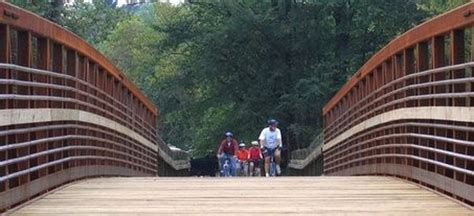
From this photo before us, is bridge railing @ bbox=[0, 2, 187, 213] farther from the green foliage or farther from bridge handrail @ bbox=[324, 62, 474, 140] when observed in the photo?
the green foliage

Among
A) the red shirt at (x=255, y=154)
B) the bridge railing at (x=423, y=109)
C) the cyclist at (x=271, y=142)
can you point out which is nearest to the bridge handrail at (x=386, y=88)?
the bridge railing at (x=423, y=109)

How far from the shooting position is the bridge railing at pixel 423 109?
736 cm

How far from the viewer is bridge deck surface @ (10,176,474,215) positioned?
6.97 m

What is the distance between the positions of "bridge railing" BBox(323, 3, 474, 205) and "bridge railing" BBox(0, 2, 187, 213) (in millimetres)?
3325

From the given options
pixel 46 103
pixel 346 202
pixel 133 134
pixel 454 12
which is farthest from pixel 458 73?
pixel 133 134

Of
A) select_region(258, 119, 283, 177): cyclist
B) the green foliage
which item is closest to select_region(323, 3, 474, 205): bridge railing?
select_region(258, 119, 283, 177): cyclist

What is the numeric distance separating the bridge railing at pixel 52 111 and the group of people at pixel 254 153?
236 inches

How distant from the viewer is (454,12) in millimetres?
7531

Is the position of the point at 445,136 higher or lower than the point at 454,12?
lower

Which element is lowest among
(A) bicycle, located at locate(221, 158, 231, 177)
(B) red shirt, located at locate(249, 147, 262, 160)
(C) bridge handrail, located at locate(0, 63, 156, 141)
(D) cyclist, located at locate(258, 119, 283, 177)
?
(A) bicycle, located at locate(221, 158, 231, 177)

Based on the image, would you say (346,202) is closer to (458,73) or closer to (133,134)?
(458,73)

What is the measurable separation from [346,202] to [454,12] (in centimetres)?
174

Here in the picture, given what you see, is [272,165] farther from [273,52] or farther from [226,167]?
[273,52]

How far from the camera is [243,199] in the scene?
7.82m
